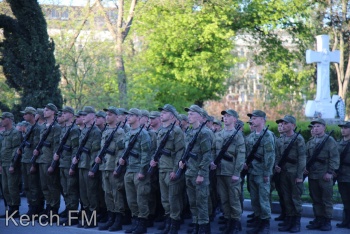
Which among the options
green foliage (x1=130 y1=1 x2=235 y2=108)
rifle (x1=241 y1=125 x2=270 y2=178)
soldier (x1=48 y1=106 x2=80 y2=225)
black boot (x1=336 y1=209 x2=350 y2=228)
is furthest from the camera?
green foliage (x1=130 y1=1 x2=235 y2=108)

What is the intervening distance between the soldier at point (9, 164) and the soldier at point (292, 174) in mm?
5208

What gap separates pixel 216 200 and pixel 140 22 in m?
20.1

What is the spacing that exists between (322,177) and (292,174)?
53 cm

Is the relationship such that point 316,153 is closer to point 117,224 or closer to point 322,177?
point 322,177

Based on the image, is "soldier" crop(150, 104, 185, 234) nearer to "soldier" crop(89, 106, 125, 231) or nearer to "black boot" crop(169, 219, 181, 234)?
"black boot" crop(169, 219, 181, 234)

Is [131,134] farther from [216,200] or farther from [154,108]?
[154,108]

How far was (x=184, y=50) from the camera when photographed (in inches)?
1211

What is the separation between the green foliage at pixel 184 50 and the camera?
99.5ft

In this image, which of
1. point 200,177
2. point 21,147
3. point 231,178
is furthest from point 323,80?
point 200,177

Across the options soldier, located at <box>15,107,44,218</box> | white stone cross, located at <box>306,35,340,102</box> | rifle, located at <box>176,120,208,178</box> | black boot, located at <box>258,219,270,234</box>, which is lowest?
black boot, located at <box>258,219,270,234</box>

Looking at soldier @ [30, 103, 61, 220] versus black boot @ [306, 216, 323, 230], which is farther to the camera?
soldier @ [30, 103, 61, 220]

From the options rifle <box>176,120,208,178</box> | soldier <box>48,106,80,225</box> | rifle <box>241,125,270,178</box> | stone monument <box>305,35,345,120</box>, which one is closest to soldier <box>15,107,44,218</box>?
soldier <box>48,106,80,225</box>

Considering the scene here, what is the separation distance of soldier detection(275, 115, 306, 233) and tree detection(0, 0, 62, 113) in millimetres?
8310

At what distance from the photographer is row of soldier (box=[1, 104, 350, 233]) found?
11.2m
